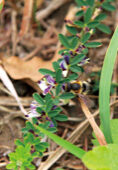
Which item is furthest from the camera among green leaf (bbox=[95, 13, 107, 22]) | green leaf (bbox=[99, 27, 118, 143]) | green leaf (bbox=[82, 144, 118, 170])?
green leaf (bbox=[95, 13, 107, 22])

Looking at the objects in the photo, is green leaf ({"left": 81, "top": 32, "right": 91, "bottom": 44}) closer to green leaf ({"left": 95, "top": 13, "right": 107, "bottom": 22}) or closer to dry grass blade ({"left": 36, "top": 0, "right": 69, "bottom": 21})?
green leaf ({"left": 95, "top": 13, "right": 107, "bottom": 22})

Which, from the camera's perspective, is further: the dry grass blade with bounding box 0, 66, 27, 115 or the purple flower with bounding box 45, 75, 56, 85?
the dry grass blade with bounding box 0, 66, 27, 115

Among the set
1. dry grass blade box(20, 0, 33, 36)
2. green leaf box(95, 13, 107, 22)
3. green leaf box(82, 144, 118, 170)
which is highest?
dry grass blade box(20, 0, 33, 36)

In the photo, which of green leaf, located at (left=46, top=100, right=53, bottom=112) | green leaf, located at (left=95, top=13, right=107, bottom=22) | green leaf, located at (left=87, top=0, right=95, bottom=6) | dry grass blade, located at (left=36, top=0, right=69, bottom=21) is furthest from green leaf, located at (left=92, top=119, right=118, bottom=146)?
dry grass blade, located at (left=36, top=0, right=69, bottom=21)

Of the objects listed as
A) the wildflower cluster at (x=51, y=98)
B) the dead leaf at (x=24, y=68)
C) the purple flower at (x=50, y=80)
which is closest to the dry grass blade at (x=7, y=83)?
the dead leaf at (x=24, y=68)

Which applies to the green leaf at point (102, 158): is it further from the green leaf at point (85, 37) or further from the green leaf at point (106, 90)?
the green leaf at point (85, 37)

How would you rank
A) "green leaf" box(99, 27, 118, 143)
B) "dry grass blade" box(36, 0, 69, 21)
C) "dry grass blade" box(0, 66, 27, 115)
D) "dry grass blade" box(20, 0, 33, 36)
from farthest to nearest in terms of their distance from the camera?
Result: "dry grass blade" box(36, 0, 69, 21)
"dry grass blade" box(20, 0, 33, 36)
"dry grass blade" box(0, 66, 27, 115)
"green leaf" box(99, 27, 118, 143)

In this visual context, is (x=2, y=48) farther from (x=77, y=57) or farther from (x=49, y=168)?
(x=49, y=168)
